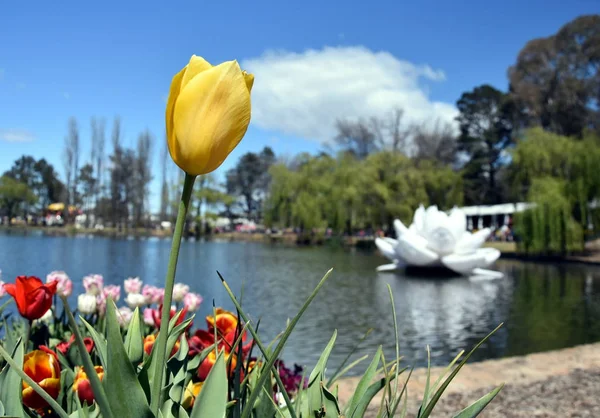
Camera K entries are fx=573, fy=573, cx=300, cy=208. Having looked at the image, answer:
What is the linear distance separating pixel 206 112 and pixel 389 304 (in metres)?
9.77

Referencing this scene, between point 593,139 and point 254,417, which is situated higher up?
point 593,139

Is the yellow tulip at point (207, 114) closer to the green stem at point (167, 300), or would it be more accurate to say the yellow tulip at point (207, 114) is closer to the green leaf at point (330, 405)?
the green stem at point (167, 300)

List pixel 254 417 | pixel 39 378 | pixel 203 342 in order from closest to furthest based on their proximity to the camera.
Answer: pixel 254 417 < pixel 39 378 < pixel 203 342

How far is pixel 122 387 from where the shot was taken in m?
0.68

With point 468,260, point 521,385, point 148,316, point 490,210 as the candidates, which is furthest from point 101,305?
point 490,210

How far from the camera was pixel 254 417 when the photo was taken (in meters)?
1.01

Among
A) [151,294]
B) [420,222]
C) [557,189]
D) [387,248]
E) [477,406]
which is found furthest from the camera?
[557,189]

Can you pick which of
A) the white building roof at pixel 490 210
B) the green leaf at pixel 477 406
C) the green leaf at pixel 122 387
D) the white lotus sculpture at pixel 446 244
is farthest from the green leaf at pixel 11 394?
the white building roof at pixel 490 210

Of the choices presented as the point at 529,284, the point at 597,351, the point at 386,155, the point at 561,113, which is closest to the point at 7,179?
the point at 386,155

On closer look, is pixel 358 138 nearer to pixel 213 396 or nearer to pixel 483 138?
pixel 483 138

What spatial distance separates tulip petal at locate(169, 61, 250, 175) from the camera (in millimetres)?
730

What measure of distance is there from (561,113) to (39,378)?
38245mm

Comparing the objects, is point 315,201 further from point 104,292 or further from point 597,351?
point 104,292

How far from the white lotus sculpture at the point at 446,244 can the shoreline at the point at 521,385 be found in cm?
1069
